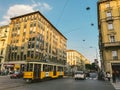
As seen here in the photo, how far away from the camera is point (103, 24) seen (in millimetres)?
32469

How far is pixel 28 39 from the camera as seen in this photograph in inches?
1795

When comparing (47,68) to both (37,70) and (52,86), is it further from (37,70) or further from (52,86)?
(52,86)

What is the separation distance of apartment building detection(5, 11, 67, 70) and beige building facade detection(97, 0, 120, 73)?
49.9ft

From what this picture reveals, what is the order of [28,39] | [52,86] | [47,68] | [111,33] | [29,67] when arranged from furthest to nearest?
[28,39]
[111,33]
[47,68]
[29,67]
[52,86]

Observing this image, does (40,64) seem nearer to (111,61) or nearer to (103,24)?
(111,61)

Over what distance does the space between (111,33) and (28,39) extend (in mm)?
25451

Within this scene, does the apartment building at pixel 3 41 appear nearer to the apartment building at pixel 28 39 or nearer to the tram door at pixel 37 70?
the apartment building at pixel 28 39

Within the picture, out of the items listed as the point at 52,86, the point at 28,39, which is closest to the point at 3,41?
the point at 28,39

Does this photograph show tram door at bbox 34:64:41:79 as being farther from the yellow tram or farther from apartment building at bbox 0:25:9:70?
apartment building at bbox 0:25:9:70

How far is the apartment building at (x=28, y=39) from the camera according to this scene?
146ft

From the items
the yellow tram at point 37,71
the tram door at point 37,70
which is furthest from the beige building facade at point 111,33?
the tram door at point 37,70

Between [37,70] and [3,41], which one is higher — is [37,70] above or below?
below

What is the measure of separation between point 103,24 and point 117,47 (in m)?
6.23

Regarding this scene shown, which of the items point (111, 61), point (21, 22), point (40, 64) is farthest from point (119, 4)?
point (21, 22)
